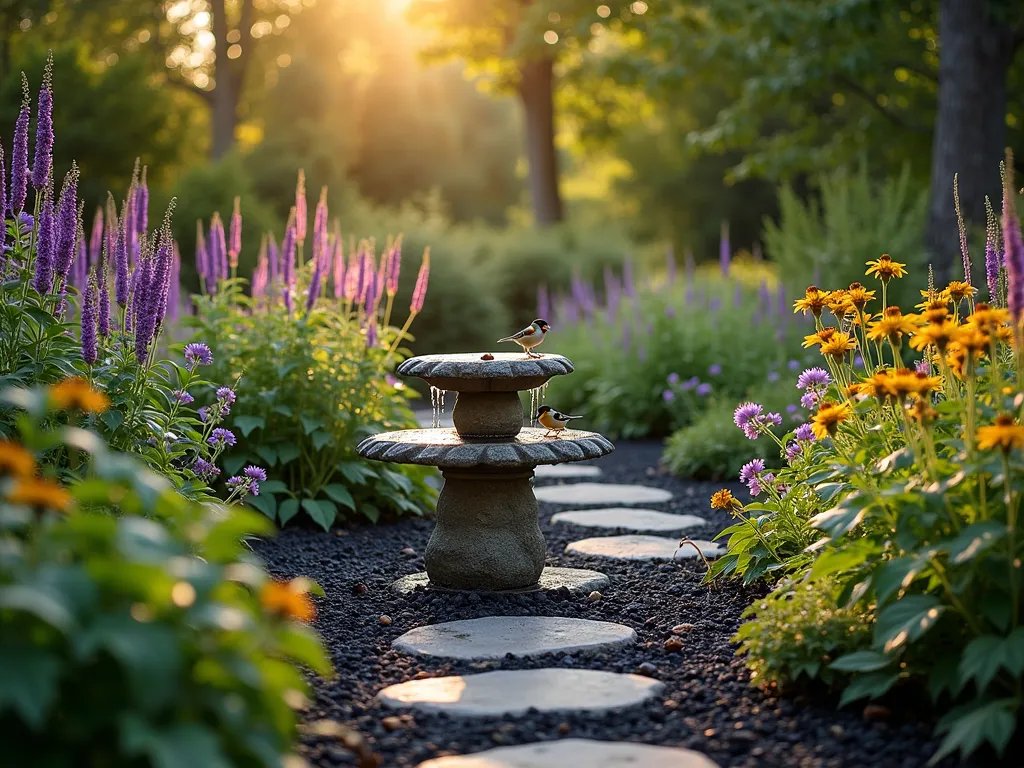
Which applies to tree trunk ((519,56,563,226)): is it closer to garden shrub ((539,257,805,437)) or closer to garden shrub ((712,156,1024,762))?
garden shrub ((539,257,805,437))

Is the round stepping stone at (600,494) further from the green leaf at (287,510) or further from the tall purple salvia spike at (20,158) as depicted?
the tall purple salvia spike at (20,158)

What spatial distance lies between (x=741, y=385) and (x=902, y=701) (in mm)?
6036

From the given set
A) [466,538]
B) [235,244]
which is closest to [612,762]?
[466,538]

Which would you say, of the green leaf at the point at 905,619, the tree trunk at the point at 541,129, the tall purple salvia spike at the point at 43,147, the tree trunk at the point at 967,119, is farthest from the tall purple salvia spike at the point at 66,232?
the tree trunk at the point at 541,129

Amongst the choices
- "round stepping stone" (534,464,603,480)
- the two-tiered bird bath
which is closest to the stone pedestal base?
the two-tiered bird bath

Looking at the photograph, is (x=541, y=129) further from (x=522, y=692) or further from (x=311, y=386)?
(x=522, y=692)

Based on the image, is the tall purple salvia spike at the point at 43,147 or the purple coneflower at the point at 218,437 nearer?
the tall purple salvia spike at the point at 43,147

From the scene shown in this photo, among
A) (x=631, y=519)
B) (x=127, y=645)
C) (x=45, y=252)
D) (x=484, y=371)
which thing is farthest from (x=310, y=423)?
(x=127, y=645)

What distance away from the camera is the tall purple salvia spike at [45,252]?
3385 mm

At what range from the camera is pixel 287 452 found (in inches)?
209

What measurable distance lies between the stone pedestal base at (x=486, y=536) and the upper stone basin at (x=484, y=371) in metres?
0.34

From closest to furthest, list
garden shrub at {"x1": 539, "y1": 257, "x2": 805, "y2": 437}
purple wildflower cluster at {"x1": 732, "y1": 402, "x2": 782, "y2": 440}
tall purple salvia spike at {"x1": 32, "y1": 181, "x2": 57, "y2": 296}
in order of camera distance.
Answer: tall purple salvia spike at {"x1": 32, "y1": 181, "x2": 57, "y2": 296} → purple wildflower cluster at {"x1": 732, "y1": 402, "x2": 782, "y2": 440} → garden shrub at {"x1": 539, "y1": 257, "x2": 805, "y2": 437}

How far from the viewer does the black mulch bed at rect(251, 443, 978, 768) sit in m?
2.61

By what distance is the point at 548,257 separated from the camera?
16.6m
